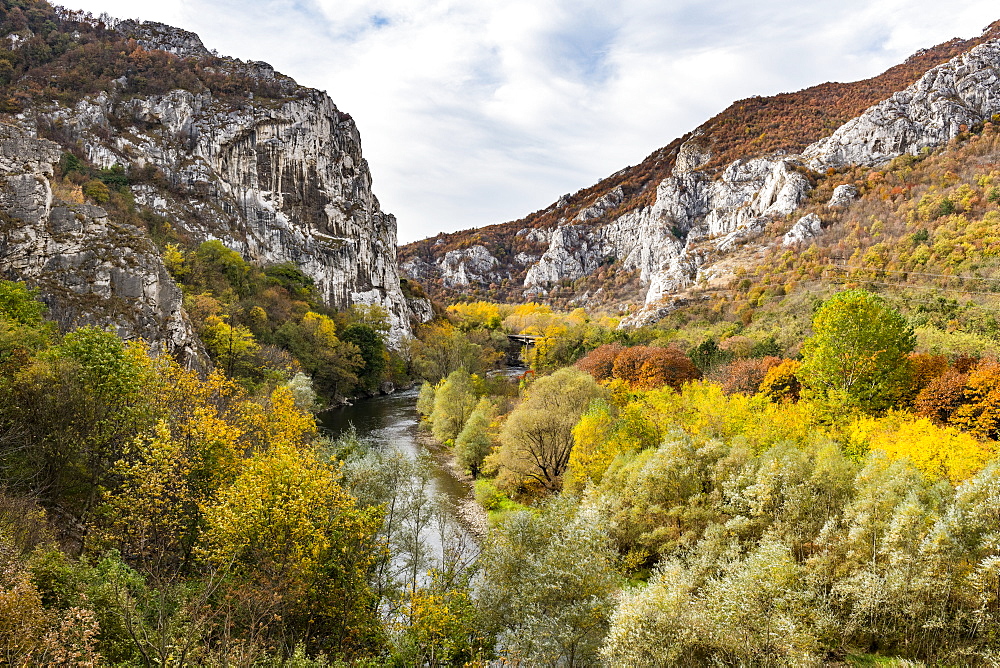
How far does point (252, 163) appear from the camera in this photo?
86125mm

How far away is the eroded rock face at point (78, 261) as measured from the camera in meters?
31.8

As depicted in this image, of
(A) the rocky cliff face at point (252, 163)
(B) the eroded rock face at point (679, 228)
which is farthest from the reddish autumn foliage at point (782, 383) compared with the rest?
(A) the rocky cliff face at point (252, 163)

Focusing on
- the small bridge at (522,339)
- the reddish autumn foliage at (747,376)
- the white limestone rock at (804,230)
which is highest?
the white limestone rock at (804,230)

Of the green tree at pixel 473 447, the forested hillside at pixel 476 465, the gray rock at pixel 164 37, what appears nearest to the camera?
the forested hillside at pixel 476 465

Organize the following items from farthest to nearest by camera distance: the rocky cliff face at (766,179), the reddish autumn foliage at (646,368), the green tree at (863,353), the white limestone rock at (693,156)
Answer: the white limestone rock at (693,156) → the rocky cliff face at (766,179) → the reddish autumn foliage at (646,368) → the green tree at (863,353)

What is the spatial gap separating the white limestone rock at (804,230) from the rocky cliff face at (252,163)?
233ft

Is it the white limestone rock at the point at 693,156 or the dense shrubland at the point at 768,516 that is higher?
the white limestone rock at the point at 693,156

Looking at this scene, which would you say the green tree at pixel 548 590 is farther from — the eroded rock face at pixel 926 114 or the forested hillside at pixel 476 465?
the eroded rock face at pixel 926 114

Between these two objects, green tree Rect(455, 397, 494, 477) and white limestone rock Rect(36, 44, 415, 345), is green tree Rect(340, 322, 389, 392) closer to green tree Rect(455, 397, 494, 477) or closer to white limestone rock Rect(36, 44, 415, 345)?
white limestone rock Rect(36, 44, 415, 345)

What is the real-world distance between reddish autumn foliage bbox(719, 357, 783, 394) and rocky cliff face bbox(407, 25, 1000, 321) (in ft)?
178

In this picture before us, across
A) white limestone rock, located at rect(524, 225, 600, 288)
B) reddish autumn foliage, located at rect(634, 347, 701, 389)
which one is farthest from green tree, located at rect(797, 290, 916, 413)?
white limestone rock, located at rect(524, 225, 600, 288)

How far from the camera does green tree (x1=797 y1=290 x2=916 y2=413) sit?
99.9 feet

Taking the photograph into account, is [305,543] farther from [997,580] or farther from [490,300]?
[490,300]

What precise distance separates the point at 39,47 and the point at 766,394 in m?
117
